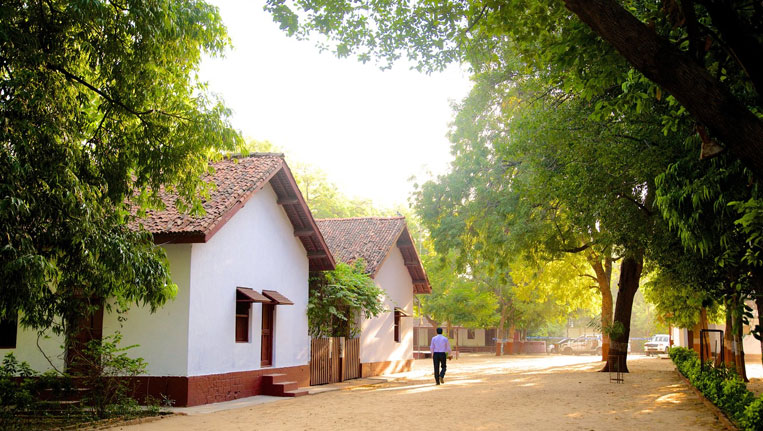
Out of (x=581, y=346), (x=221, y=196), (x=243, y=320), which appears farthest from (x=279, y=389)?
(x=581, y=346)

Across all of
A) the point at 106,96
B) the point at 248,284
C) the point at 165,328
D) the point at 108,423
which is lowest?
the point at 108,423

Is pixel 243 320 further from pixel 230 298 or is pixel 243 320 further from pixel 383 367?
pixel 383 367

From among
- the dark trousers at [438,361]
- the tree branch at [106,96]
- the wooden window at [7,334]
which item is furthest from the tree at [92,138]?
the dark trousers at [438,361]

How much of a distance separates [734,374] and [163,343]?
12.8 metres

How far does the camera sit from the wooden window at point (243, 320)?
17.7 metres

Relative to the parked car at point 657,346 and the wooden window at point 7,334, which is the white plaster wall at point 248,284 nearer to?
the wooden window at point 7,334

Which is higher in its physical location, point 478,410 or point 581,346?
point 478,410

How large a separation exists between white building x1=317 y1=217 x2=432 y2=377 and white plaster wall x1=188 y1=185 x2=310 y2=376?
4.69m

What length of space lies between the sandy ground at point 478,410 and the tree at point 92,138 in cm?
349

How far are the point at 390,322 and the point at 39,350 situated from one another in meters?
15.3

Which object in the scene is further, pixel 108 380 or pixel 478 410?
pixel 478 410

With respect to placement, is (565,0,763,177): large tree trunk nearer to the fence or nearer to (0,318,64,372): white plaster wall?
(0,318,64,372): white plaster wall

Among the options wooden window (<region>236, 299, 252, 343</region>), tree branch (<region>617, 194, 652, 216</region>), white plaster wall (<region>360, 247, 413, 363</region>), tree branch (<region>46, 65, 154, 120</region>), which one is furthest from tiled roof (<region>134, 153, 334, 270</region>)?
tree branch (<region>617, 194, 652, 216</region>)

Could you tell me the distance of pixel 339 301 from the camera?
22922mm
